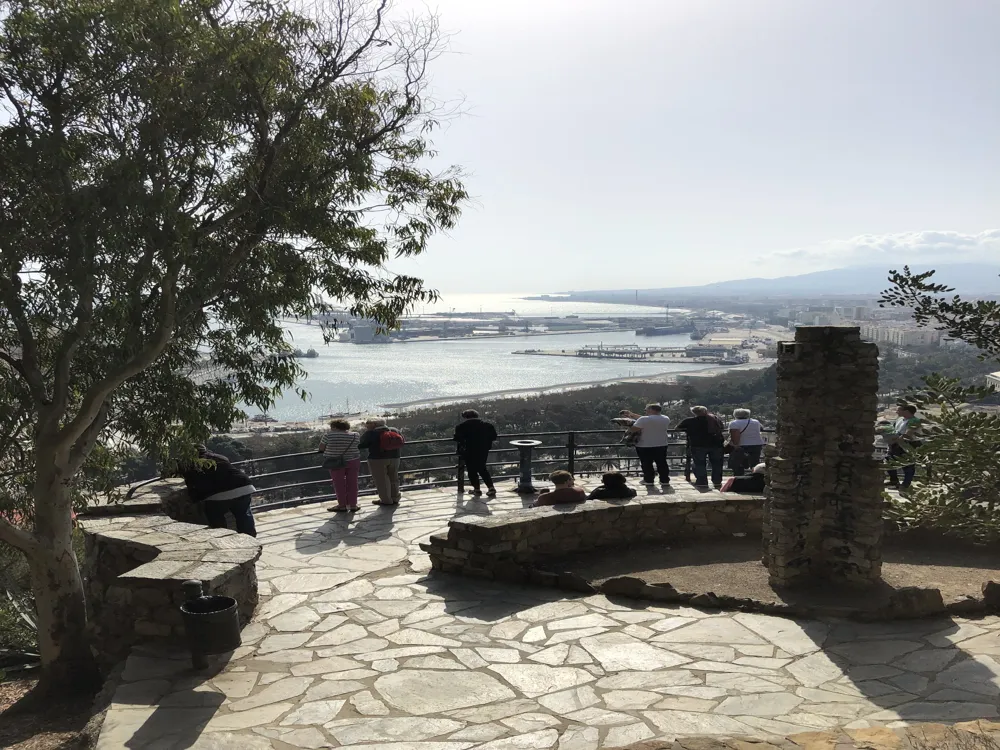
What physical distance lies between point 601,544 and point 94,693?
211 inches

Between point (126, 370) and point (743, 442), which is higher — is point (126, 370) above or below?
above

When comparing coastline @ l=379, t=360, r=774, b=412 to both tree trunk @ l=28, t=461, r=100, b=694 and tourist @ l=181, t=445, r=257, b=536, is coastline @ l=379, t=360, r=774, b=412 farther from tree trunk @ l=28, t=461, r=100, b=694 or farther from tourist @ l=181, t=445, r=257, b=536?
tree trunk @ l=28, t=461, r=100, b=694

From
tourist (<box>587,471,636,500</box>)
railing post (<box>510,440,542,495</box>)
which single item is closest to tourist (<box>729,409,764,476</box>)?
tourist (<box>587,471,636,500</box>)

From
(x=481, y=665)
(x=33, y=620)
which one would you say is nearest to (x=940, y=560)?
(x=481, y=665)

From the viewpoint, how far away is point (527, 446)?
11117mm

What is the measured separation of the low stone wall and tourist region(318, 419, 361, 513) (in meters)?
2.55

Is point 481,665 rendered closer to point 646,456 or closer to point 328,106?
point 328,106

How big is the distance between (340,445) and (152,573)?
4.40 m

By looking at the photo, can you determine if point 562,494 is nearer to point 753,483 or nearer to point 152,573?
point 753,483

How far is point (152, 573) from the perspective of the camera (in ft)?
20.4

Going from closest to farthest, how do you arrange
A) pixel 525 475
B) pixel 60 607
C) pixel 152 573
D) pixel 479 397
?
pixel 152 573 < pixel 60 607 < pixel 525 475 < pixel 479 397

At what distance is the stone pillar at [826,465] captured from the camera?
7441 mm

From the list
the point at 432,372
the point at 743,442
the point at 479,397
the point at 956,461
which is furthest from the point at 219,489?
the point at 432,372

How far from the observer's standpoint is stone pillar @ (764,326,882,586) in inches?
293
